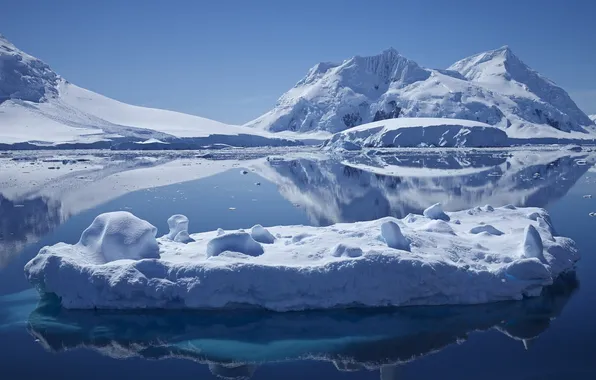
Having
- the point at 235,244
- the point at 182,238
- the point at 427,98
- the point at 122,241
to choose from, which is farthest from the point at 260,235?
the point at 427,98

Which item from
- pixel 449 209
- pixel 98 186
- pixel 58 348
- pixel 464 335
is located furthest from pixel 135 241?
pixel 98 186

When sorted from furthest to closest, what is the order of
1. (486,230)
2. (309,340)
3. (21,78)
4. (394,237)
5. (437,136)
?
(21,78), (437,136), (486,230), (394,237), (309,340)

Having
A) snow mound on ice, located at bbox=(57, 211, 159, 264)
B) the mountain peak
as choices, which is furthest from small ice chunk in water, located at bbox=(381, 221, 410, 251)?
the mountain peak

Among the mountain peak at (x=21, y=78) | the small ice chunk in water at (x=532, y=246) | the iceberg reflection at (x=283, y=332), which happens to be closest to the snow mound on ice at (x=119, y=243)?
the iceberg reflection at (x=283, y=332)

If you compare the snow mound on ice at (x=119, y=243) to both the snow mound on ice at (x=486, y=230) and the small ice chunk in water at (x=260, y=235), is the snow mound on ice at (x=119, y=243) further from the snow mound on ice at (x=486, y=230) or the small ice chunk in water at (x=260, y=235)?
the snow mound on ice at (x=486, y=230)

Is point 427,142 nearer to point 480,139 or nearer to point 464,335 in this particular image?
point 480,139

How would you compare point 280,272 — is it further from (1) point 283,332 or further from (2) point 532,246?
(2) point 532,246
